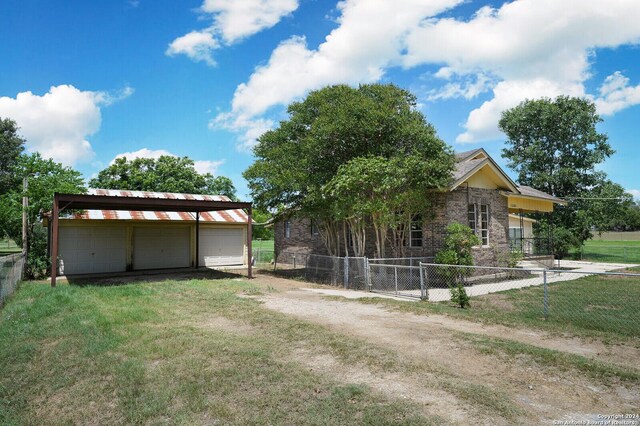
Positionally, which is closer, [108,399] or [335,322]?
[108,399]

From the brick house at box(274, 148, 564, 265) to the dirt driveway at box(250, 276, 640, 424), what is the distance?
827cm

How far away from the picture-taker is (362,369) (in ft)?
18.9

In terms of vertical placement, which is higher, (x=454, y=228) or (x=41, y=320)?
(x=454, y=228)

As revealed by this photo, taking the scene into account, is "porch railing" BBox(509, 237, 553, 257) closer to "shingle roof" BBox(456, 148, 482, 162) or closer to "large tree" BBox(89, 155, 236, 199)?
"shingle roof" BBox(456, 148, 482, 162)

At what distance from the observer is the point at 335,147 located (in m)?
17.3

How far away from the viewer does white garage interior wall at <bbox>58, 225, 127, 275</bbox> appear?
20.0 meters

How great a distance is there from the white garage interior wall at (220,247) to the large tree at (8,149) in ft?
79.2

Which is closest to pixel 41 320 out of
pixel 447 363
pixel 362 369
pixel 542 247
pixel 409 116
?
pixel 362 369

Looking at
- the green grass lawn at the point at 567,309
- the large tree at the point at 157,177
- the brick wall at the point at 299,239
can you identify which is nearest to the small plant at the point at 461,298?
the green grass lawn at the point at 567,309

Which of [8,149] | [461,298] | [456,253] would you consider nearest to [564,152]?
[456,253]

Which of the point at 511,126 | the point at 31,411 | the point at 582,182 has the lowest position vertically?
the point at 31,411

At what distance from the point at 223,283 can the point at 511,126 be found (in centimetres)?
3065

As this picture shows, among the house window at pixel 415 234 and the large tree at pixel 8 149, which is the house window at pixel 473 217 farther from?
the large tree at pixel 8 149

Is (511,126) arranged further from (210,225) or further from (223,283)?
(223,283)
